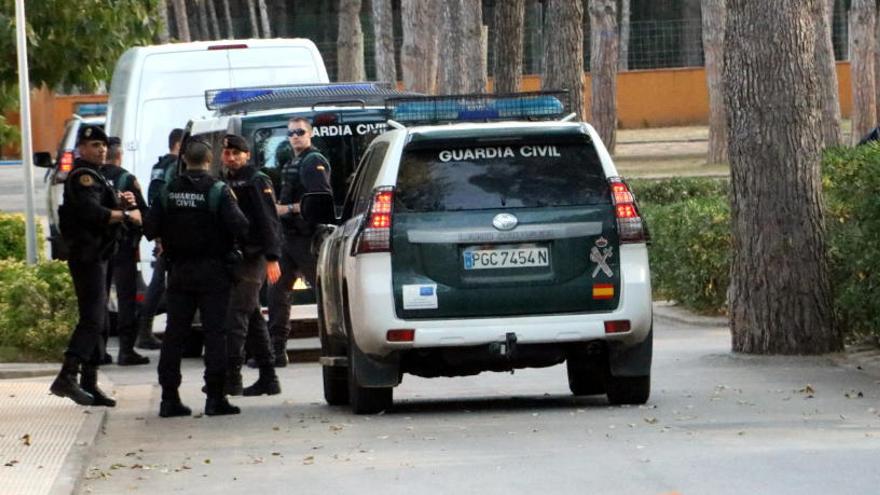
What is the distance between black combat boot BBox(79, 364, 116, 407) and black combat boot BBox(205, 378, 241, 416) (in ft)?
3.30

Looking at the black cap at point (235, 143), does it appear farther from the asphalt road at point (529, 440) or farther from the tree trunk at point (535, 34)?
the tree trunk at point (535, 34)

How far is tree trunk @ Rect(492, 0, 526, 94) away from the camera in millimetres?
29406

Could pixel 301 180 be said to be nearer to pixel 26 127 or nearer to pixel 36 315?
pixel 36 315

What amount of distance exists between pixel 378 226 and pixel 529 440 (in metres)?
1.73

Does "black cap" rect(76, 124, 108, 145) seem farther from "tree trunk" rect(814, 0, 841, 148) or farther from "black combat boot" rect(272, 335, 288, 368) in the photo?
"tree trunk" rect(814, 0, 841, 148)

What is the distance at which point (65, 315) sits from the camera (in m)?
16.9

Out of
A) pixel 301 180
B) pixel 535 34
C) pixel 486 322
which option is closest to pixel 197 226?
pixel 486 322

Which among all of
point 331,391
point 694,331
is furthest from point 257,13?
point 331,391

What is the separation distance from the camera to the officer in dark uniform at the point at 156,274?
56.8 ft

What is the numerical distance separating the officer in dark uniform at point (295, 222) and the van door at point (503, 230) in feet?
11.4

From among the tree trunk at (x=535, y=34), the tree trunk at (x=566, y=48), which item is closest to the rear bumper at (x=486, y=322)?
the tree trunk at (x=566, y=48)

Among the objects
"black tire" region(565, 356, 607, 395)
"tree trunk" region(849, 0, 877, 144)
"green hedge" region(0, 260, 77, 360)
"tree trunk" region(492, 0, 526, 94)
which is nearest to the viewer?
"black tire" region(565, 356, 607, 395)

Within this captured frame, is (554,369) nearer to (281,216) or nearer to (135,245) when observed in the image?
(281,216)

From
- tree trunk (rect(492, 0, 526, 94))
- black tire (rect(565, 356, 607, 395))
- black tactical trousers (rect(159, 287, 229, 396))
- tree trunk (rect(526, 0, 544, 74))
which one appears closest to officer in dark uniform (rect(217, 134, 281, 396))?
black tactical trousers (rect(159, 287, 229, 396))
